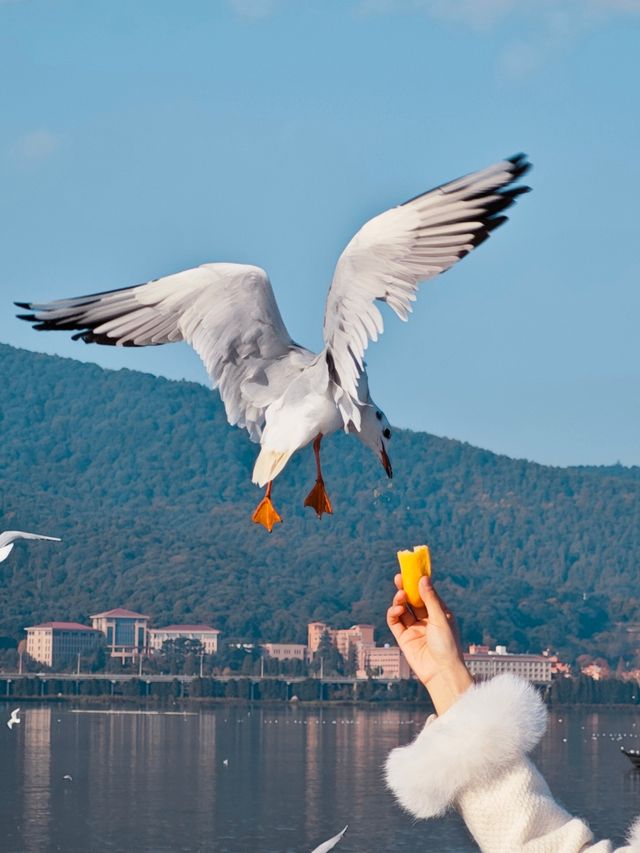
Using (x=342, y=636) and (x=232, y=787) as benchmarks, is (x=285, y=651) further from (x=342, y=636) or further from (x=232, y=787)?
(x=232, y=787)

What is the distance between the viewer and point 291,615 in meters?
122

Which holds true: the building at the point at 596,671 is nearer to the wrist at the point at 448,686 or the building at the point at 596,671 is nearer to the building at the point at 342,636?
the building at the point at 342,636

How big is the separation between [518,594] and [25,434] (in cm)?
5191


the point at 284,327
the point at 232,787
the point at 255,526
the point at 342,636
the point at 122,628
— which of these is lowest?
the point at 232,787

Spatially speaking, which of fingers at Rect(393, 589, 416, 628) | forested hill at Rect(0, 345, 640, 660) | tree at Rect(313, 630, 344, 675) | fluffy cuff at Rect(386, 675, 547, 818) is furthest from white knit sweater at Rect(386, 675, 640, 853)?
tree at Rect(313, 630, 344, 675)

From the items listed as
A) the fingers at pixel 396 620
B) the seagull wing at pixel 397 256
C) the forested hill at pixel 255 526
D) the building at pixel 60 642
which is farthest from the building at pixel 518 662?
the fingers at pixel 396 620

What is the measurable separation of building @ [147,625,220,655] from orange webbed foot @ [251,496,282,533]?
109 metres

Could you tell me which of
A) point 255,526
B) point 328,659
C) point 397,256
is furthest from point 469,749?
point 328,659

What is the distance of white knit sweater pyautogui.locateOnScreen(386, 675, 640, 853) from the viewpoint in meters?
1.01

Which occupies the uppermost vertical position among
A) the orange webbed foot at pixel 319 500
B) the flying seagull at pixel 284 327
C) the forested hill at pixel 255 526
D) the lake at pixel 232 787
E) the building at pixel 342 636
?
the forested hill at pixel 255 526

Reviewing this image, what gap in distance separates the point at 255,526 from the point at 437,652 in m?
107

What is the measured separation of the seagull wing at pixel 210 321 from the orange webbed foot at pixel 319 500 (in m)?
0.25

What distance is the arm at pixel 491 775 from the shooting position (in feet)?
3.32

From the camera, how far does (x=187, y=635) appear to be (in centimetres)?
11312
